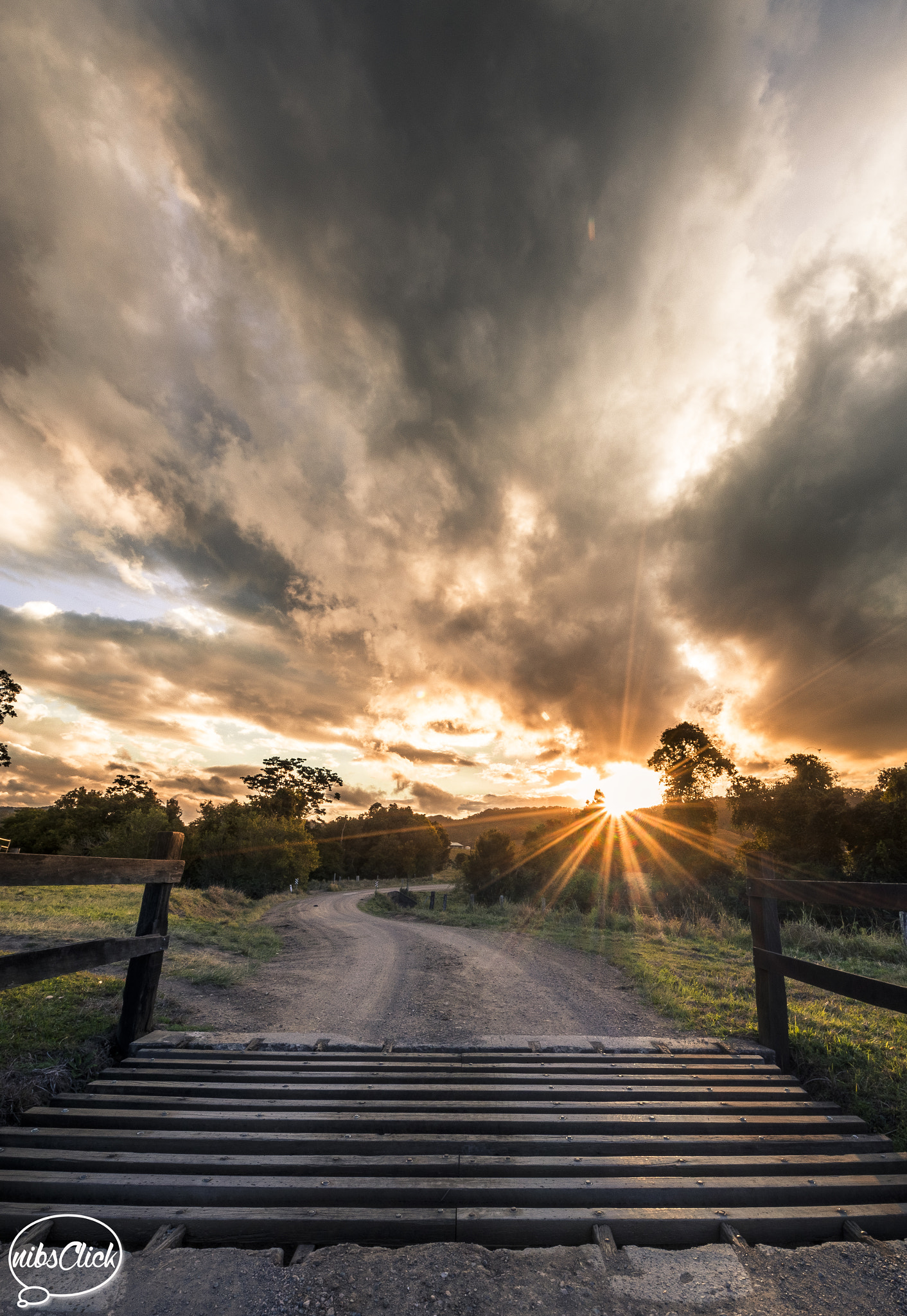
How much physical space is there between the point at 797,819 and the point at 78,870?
38558 mm

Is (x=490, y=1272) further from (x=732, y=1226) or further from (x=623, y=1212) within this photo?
(x=732, y=1226)

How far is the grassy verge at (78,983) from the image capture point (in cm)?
433

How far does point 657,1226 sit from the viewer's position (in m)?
2.77

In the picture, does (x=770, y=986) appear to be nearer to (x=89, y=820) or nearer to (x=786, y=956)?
(x=786, y=956)

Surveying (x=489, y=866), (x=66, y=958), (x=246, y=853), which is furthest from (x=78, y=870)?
(x=246, y=853)

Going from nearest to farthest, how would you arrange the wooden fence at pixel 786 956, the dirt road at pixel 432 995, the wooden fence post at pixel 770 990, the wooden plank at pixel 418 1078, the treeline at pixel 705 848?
the wooden fence at pixel 786 956 → the wooden plank at pixel 418 1078 → the wooden fence post at pixel 770 990 → the dirt road at pixel 432 995 → the treeline at pixel 705 848

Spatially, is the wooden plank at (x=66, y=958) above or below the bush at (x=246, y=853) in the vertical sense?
above

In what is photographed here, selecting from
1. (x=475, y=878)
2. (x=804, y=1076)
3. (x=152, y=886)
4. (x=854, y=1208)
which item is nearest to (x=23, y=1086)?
(x=152, y=886)

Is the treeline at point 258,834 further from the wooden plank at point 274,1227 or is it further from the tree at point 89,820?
the wooden plank at point 274,1227

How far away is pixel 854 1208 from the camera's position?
3.00 meters

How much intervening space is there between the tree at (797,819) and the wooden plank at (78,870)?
104 feet

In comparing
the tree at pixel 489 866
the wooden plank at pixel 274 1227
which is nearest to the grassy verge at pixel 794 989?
the wooden plank at pixel 274 1227

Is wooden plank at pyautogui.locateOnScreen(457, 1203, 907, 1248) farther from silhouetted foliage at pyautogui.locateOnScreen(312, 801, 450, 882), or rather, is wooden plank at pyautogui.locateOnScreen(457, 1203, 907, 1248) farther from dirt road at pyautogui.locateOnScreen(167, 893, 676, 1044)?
silhouetted foliage at pyautogui.locateOnScreen(312, 801, 450, 882)

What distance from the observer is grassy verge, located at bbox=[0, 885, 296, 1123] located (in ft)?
14.2
